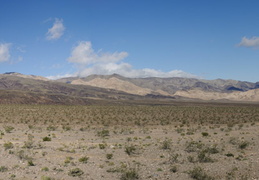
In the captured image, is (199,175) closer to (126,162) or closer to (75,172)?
(126,162)

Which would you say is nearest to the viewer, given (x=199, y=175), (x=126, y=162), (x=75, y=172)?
(x=199, y=175)

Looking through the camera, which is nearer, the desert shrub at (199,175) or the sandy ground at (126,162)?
the desert shrub at (199,175)

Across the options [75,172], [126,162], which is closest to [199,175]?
[126,162]

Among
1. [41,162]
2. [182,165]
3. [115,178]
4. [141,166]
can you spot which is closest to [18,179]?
[41,162]

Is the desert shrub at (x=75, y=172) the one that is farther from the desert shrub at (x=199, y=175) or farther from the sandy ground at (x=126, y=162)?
the desert shrub at (x=199, y=175)

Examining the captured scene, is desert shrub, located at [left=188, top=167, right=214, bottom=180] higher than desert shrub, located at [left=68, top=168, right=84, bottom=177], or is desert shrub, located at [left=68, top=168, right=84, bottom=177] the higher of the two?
desert shrub, located at [left=188, top=167, right=214, bottom=180]

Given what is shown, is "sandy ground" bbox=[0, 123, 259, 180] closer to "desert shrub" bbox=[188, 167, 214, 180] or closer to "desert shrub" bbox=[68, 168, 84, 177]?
"desert shrub" bbox=[68, 168, 84, 177]

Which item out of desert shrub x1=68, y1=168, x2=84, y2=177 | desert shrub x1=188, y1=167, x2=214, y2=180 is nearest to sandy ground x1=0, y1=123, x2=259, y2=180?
desert shrub x1=68, y1=168, x2=84, y2=177

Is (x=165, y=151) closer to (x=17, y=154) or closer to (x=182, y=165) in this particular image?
(x=182, y=165)

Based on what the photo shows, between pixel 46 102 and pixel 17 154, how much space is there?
118977 millimetres

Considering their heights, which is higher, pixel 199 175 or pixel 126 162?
pixel 199 175

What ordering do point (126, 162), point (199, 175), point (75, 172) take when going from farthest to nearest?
point (126, 162) → point (75, 172) → point (199, 175)

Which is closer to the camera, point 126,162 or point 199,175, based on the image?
point 199,175

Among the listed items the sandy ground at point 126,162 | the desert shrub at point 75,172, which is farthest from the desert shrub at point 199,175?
the desert shrub at point 75,172
